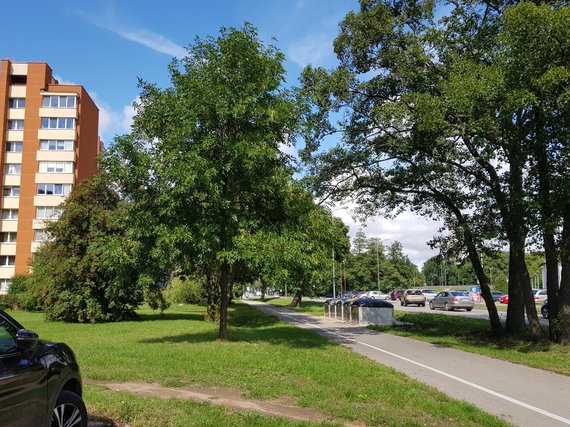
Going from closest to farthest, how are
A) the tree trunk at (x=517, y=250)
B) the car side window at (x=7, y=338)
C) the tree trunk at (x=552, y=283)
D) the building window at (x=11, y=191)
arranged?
1. the car side window at (x=7, y=338)
2. the tree trunk at (x=517, y=250)
3. the tree trunk at (x=552, y=283)
4. the building window at (x=11, y=191)

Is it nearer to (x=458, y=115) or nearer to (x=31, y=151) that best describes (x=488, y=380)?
(x=458, y=115)

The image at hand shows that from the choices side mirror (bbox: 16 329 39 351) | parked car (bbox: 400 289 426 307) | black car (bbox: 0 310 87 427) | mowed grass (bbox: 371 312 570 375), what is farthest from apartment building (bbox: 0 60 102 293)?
side mirror (bbox: 16 329 39 351)

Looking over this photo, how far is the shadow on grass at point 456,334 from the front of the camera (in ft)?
50.2

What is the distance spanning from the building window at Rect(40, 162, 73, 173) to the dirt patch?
56388 millimetres

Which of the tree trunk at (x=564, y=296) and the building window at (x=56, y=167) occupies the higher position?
the building window at (x=56, y=167)

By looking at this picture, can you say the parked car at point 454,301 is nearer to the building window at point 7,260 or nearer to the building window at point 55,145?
the building window at point 55,145

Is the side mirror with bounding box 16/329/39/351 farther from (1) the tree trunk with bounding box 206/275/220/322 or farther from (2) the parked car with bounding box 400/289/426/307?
(2) the parked car with bounding box 400/289/426/307

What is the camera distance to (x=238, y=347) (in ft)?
44.5

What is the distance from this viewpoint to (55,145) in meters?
60.1

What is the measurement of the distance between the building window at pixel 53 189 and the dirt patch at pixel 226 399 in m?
55.9

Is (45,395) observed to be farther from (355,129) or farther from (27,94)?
(27,94)

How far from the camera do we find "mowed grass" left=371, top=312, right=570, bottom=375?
12.5 meters

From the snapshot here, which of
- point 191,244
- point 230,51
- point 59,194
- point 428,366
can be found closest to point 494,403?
point 428,366

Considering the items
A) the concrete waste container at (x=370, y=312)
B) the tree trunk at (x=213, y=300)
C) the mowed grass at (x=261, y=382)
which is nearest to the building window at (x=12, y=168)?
the tree trunk at (x=213, y=300)
